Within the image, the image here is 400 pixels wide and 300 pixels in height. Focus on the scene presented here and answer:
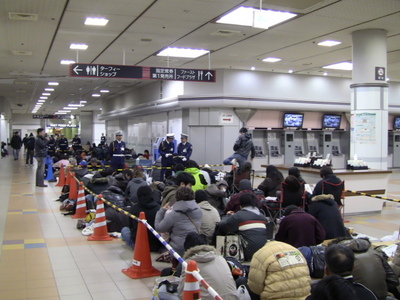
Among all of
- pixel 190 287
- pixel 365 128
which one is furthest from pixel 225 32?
pixel 190 287

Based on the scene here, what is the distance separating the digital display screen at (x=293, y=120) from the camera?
1986 centimetres

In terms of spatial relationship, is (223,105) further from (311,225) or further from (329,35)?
(311,225)

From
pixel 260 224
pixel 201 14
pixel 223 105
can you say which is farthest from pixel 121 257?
pixel 223 105

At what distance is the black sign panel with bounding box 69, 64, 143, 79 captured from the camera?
12359 millimetres

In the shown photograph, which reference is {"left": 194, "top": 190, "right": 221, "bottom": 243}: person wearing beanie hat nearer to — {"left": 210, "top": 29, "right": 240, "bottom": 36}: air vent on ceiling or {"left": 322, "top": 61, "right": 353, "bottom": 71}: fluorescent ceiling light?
{"left": 210, "top": 29, "right": 240, "bottom": 36}: air vent on ceiling

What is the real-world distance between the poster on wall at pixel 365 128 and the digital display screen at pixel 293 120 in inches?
318

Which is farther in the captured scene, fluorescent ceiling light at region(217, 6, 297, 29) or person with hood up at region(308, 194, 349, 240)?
fluorescent ceiling light at region(217, 6, 297, 29)

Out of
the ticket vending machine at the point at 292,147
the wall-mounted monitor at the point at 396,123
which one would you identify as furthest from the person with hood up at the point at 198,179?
the wall-mounted monitor at the point at 396,123

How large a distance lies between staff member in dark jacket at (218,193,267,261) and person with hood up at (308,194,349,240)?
95 cm

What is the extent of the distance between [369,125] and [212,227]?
22.2 feet

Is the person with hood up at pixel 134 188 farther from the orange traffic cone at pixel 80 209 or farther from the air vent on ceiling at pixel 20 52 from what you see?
the air vent on ceiling at pixel 20 52

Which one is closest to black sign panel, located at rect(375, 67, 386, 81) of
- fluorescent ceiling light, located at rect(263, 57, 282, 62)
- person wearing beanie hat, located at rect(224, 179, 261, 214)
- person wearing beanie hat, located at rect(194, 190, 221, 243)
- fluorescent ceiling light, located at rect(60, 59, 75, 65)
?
fluorescent ceiling light, located at rect(263, 57, 282, 62)

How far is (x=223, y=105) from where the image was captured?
1788cm

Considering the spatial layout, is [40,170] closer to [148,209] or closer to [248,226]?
[148,209]
